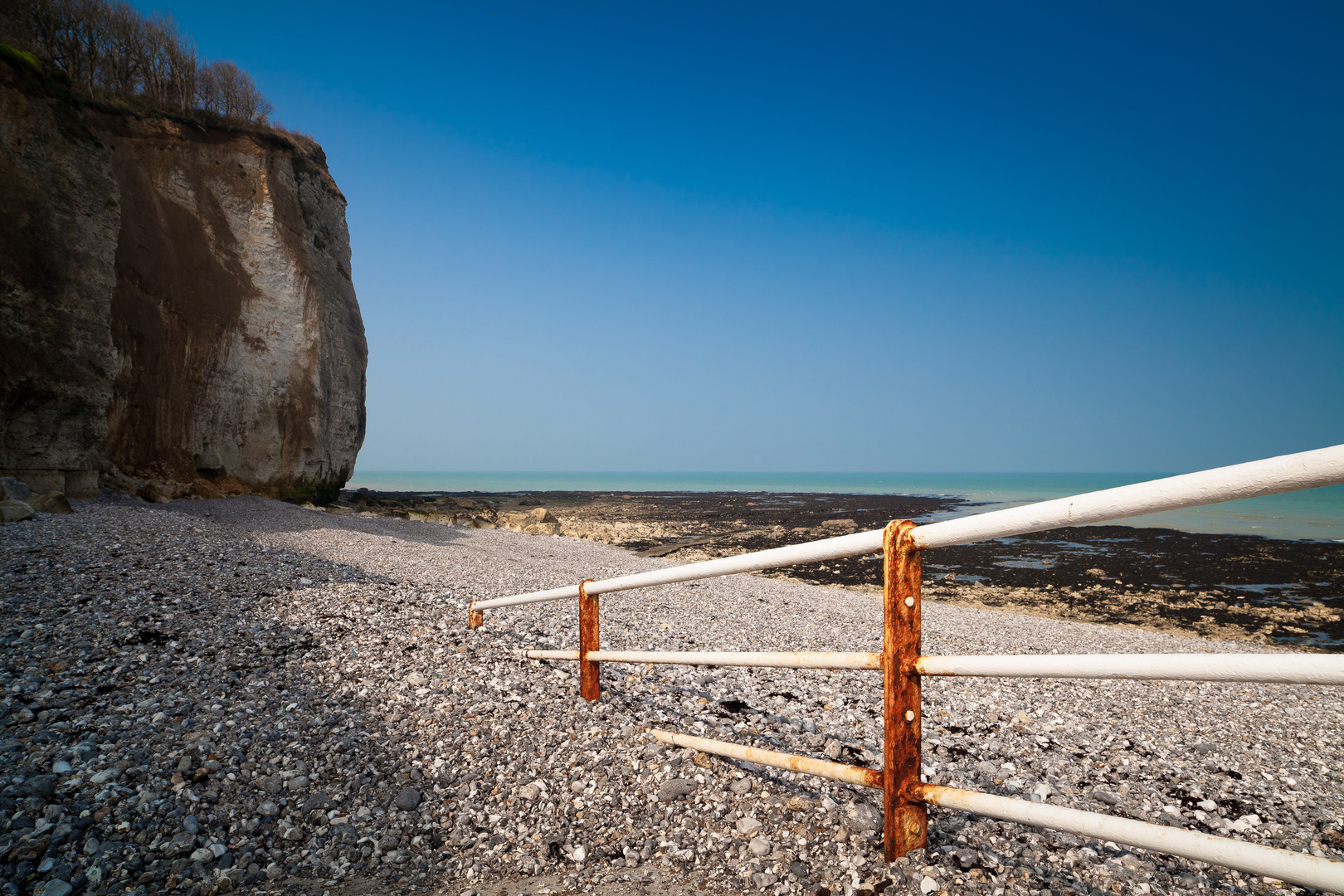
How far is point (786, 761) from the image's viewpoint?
8.42ft

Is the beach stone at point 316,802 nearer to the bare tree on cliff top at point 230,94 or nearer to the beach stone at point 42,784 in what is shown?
the beach stone at point 42,784

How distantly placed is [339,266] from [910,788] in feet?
76.4

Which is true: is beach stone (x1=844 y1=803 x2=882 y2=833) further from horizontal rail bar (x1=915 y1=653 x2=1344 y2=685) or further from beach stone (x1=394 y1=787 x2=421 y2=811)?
beach stone (x1=394 y1=787 x2=421 y2=811)

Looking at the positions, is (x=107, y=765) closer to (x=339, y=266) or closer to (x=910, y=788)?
(x=910, y=788)

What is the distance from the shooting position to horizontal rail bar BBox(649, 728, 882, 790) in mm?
2211

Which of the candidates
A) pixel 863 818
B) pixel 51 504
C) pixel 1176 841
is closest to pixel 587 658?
pixel 863 818

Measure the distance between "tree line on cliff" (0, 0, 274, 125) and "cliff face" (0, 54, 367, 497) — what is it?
1752 mm

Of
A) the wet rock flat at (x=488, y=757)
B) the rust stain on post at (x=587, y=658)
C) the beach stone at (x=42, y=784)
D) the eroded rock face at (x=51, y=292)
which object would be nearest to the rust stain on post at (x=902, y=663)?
the wet rock flat at (x=488, y=757)

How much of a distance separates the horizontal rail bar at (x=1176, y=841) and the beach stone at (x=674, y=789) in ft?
4.48

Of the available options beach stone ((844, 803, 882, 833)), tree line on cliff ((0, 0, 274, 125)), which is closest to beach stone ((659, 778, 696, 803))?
beach stone ((844, 803, 882, 833))

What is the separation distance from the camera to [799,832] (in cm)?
262

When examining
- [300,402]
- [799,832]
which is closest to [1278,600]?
[799,832]

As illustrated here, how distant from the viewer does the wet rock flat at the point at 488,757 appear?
2.44 meters

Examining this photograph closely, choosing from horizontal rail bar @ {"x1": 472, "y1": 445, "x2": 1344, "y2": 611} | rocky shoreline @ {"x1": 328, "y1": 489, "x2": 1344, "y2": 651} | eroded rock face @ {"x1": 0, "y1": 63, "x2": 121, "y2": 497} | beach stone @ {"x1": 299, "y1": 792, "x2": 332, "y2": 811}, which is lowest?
rocky shoreline @ {"x1": 328, "y1": 489, "x2": 1344, "y2": 651}
